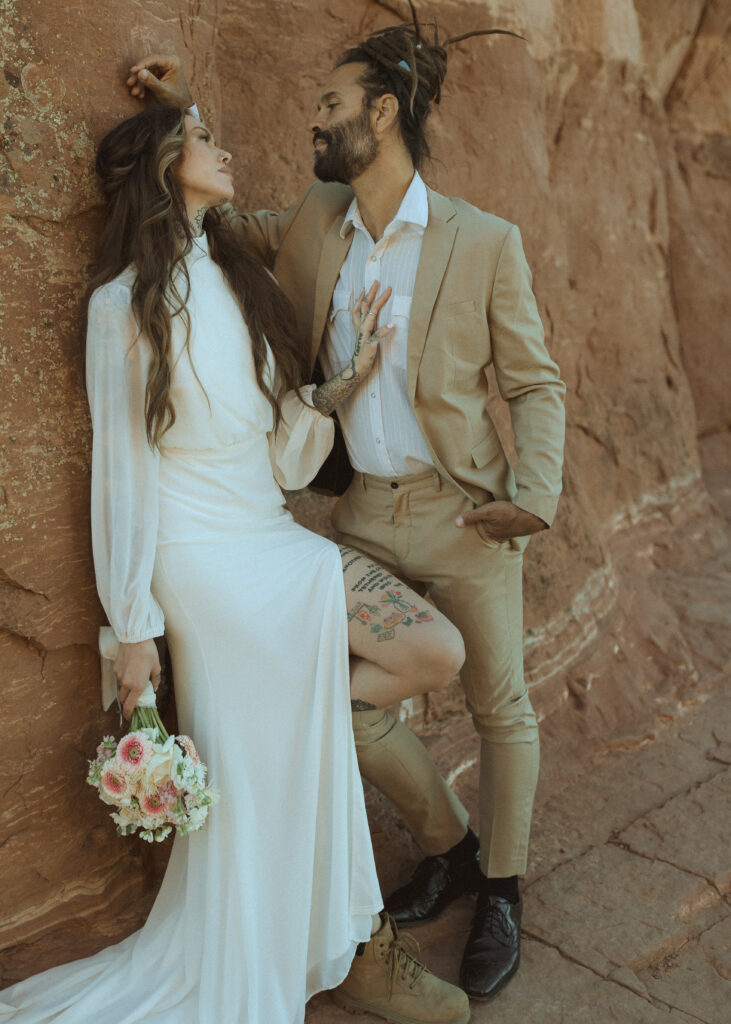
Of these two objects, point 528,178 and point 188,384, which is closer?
point 188,384

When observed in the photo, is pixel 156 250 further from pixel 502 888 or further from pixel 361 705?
pixel 502 888

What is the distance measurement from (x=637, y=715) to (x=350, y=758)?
213 centimetres

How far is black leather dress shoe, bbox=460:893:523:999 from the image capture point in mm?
2953

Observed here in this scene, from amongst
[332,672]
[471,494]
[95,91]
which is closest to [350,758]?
[332,672]

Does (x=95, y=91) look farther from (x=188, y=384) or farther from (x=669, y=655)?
(x=669, y=655)

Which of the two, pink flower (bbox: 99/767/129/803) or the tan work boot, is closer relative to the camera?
pink flower (bbox: 99/767/129/803)

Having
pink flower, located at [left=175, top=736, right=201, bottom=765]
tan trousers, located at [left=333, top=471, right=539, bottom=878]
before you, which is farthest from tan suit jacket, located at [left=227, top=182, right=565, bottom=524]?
pink flower, located at [left=175, top=736, right=201, bottom=765]

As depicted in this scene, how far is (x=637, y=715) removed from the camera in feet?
14.8

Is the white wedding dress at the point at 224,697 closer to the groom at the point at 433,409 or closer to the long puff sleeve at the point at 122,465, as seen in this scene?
the long puff sleeve at the point at 122,465

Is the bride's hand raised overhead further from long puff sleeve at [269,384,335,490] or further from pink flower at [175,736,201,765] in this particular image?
pink flower at [175,736,201,765]

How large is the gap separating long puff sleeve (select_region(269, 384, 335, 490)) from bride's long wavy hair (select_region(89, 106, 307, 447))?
94 millimetres

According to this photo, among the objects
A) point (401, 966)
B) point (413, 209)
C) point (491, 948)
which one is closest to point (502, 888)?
point (491, 948)

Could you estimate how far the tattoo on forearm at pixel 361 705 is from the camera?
2885mm

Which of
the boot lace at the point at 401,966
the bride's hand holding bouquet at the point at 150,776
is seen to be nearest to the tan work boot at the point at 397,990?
the boot lace at the point at 401,966
